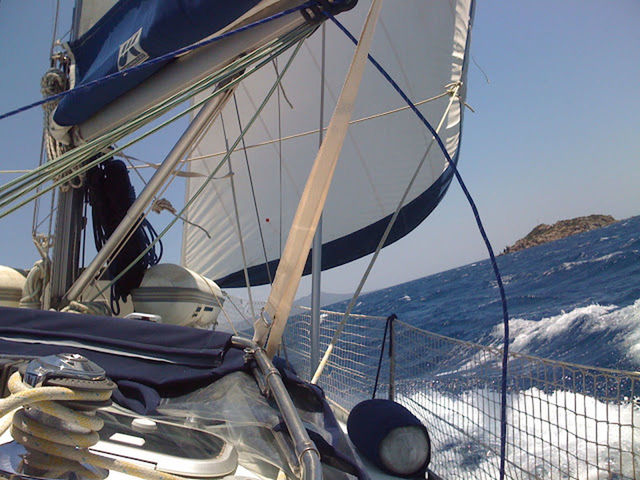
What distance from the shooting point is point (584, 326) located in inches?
319

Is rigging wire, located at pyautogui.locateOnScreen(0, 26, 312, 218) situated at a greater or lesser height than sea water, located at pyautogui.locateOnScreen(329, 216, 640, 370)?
greater

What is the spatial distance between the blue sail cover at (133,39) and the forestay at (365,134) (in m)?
1.08

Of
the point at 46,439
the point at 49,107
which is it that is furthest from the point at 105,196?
the point at 46,439

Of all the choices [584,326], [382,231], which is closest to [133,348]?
[382,231]

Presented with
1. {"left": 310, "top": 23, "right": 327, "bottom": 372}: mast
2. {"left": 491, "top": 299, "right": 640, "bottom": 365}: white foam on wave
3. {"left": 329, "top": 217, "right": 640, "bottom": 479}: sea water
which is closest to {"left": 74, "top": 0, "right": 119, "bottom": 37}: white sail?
{"left": 310, "top": 23, "right": 327, "bottom": 372}: mast

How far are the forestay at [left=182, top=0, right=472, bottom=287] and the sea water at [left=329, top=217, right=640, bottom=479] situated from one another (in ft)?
5.02

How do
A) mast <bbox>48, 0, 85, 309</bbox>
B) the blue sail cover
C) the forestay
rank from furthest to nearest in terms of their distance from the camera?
the forestay < mast <bbox>48, 0, 85, 309</bbox> < the blue sail cover

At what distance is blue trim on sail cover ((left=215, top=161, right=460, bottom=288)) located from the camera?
463 cm

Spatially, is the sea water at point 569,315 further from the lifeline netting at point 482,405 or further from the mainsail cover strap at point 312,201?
the mainsail cover strap at point 312,201

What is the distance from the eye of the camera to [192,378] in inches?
58.2

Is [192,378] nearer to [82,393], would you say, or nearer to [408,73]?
[82,393]

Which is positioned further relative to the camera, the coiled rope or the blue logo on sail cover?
the blue logo on sail cover

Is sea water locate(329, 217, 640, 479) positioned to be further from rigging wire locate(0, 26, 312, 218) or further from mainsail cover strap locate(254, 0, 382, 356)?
rigging wire locate(0, 26, 312, 218)

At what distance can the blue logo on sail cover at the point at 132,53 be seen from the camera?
2.46 meters
